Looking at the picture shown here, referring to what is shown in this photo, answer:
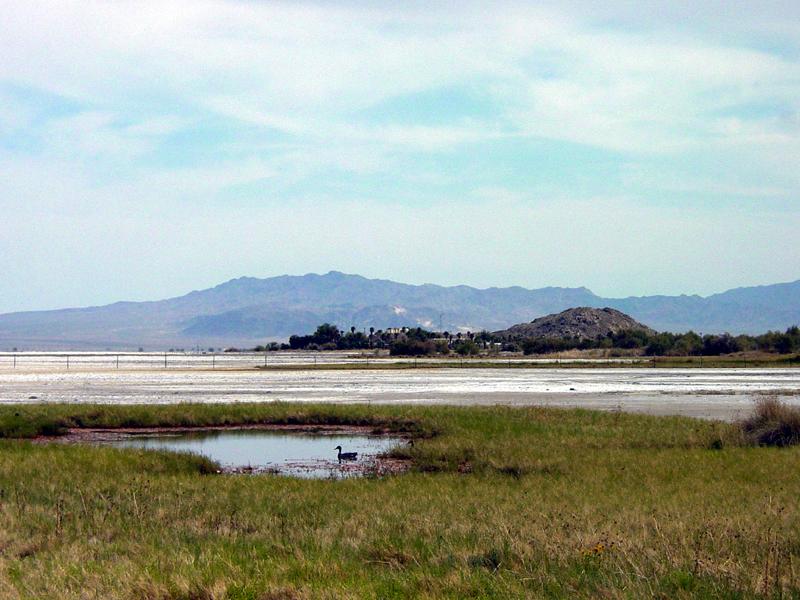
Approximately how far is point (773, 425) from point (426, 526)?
14.8m

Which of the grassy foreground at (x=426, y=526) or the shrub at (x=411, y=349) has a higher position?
the grassy foreground at (x=426, y=526)

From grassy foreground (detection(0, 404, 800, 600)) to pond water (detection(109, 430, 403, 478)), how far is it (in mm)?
1987

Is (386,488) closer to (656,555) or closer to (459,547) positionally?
(459,547)

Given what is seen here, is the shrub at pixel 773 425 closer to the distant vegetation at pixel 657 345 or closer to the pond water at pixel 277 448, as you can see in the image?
the pond water at pixel 277 448

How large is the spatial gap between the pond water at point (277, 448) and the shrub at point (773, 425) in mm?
11000

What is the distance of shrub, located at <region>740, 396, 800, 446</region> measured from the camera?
21125mm

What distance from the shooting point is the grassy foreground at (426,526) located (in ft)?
26.4

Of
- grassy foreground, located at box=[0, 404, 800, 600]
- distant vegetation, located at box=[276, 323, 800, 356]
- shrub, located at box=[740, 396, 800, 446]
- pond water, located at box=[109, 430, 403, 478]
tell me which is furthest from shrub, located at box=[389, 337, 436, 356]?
grassy foreground, located at box=[0, 404, 800, 600]

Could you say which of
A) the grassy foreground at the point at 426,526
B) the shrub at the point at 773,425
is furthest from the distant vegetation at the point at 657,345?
the grassy foreground at the point at 426,526

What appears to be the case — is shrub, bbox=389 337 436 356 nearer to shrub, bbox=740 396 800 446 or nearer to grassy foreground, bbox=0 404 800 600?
shrub, bbox=740 396 800 446

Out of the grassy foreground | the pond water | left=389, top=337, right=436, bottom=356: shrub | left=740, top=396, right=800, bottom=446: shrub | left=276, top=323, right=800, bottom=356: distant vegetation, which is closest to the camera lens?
the grassy foreground

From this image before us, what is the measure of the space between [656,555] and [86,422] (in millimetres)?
27059

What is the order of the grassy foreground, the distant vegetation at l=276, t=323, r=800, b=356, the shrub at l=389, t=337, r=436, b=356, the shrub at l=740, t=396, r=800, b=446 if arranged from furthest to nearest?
1. the shrub at l=389, t=337, r=436, b=356
2. the distant vegetation at l=276, t=323, r=800, b=356
3. the shrub at l=740, t=396, r=800, b=446
4. the grassy foreground

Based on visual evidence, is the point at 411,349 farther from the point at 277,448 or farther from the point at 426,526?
the point at 426,526
